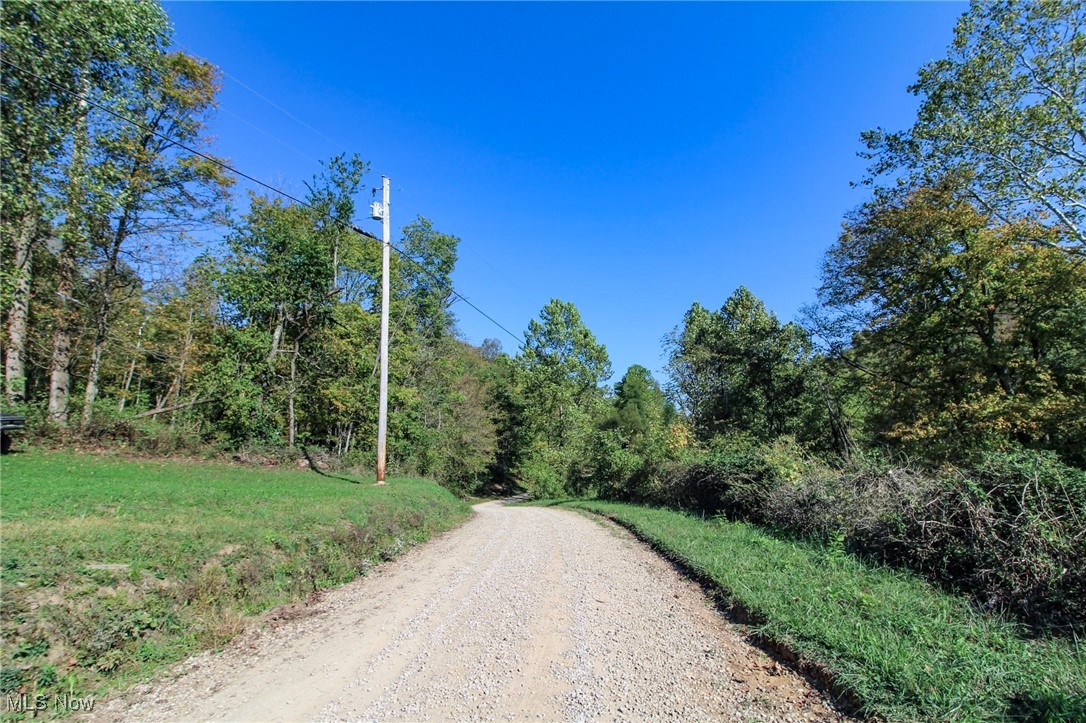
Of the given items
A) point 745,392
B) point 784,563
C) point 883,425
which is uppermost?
point 745,392

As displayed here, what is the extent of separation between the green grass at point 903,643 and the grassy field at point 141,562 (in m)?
5.35

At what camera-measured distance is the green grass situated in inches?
119

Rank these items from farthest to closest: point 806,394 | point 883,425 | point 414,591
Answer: point 806,394 → point 883,425 → point 414,591

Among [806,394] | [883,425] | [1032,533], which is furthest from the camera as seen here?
[806,394]

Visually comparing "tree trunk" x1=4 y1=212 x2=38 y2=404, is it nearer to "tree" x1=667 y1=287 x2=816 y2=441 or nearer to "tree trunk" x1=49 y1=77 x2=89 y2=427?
"tree trunk" x1=49 y1=77 x2=89 y2=427

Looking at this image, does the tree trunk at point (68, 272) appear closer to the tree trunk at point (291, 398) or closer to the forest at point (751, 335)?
the forest at point (751, 335)

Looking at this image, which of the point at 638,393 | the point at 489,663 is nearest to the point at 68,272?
the point at 489,663

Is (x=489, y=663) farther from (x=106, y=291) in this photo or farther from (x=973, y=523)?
(x=106, y=291)

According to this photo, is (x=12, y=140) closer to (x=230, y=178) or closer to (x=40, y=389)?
(x=230, y=178)

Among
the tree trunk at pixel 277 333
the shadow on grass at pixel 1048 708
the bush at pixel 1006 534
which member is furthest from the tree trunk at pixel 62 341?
the bush at pixel 1006 534

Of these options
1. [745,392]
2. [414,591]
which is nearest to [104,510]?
[414,591]

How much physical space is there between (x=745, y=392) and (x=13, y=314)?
88.8ft

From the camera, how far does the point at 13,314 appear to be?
12977 millimetres

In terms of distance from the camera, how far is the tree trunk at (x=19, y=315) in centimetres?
1245
